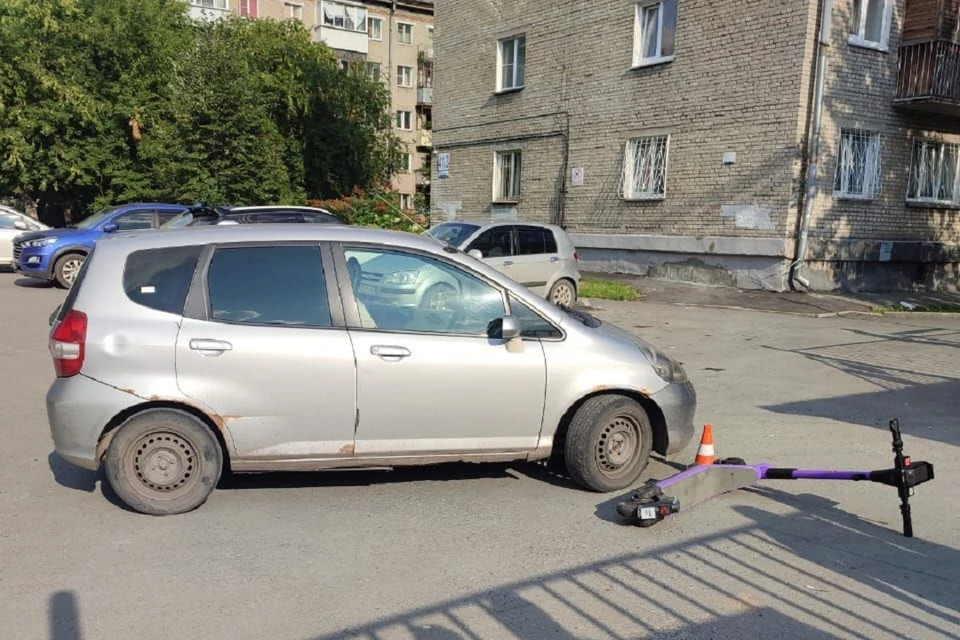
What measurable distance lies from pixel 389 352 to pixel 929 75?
52.9 ft

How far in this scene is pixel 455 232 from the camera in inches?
501

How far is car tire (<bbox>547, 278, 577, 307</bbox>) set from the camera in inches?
518

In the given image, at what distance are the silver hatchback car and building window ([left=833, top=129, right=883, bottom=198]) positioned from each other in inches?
538

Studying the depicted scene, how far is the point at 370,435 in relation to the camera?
442 cm

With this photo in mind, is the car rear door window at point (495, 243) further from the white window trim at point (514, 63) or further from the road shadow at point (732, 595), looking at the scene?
the white window trim at point (514, 63)

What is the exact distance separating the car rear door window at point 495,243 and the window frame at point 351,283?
755cm

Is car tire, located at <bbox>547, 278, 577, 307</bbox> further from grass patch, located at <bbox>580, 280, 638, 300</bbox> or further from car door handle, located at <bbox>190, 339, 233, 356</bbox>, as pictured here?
car door handle, located at <bbox>190, 339, 233, 356</bbox>

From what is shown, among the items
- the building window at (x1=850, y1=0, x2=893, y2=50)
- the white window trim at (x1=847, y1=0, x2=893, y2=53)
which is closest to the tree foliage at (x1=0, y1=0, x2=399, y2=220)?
the white window trim at (x1=847, y1=0, x2=893, y2=53)

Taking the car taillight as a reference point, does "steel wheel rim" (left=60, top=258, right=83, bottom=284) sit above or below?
below

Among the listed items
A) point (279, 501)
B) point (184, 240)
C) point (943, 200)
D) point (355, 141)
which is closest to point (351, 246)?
point (184, 240)

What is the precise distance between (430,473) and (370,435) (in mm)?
859

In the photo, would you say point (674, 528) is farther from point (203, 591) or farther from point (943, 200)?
point (943, 200)

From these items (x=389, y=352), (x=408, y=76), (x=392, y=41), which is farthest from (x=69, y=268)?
(x=408, y=76)

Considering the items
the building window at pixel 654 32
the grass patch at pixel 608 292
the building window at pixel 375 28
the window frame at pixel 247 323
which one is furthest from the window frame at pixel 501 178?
the building window at pixel 375 28
